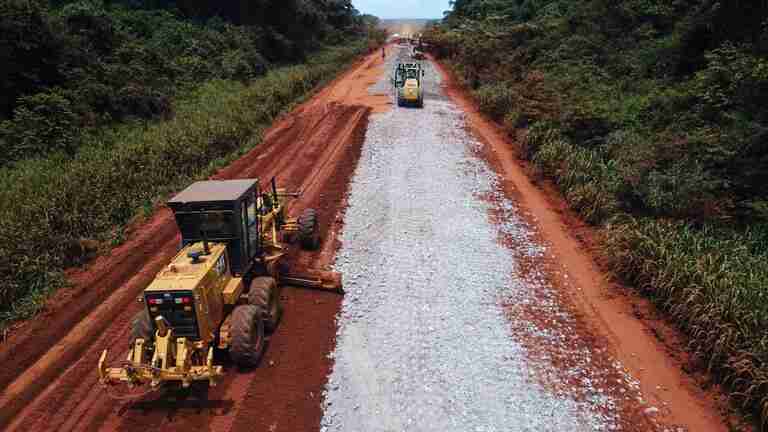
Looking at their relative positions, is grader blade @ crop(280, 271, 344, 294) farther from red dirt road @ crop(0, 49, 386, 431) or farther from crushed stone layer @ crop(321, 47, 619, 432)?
crushed stone layer @ crop(321, 47, 619, 432)

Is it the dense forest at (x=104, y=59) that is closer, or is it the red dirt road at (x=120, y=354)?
the red dirt road at (x=120, y=354)

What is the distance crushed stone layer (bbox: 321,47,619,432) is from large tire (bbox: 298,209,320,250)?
0.74 m

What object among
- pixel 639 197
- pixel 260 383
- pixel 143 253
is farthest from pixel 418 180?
pixel 260 383

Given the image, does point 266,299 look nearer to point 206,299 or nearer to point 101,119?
point 206,299

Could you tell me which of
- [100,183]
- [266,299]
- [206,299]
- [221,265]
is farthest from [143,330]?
[100,183]

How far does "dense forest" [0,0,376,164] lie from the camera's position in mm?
16422

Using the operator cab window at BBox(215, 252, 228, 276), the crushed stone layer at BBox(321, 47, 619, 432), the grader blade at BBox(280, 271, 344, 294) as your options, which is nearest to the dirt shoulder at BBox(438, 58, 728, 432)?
the crushed stone layer at BBox(321, 47, 619, 432)

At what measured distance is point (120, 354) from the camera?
8109 millimetres

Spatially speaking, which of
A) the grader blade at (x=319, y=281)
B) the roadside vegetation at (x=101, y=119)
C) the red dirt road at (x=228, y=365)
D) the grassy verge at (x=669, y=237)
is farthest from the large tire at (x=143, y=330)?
the grassy verge at (x=669, y=237)

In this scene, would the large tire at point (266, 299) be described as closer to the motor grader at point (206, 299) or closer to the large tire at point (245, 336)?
the motor grader at point (206, 299)

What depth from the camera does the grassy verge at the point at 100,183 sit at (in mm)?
10203

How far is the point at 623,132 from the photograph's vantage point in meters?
15.1

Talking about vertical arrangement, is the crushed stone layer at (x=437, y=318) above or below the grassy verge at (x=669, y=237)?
below

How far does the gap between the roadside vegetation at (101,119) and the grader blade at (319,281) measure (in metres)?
4.85
